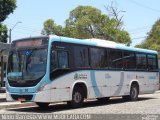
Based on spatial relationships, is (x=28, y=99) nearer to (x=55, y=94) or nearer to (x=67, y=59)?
(x=55, y=94)

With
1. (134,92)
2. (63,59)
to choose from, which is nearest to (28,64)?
(63,59)

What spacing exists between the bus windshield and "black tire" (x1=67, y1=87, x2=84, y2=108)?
2.31 m

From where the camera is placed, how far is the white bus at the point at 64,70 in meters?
17.6

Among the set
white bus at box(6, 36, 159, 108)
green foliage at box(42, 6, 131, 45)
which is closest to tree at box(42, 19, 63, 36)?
green foliage at box(42, 6, 131, 45)

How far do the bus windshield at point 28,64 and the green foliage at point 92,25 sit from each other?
4970 cm

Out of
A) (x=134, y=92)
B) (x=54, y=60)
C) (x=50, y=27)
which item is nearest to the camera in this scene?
(x=54, y=60)

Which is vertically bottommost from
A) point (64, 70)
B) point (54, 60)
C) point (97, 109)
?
point (97, 109)

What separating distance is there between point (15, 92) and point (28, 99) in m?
0.75

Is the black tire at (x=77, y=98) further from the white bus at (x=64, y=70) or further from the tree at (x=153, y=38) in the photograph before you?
the tree at (x=153, y=38)

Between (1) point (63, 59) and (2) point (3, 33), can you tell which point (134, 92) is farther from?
(2) point (3, 33)

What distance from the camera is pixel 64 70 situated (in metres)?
18.5

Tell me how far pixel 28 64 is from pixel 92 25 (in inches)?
2167

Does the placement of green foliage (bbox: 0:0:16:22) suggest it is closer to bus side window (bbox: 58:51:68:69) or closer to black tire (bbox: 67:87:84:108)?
black tire (bbox: 67:87:84:108)

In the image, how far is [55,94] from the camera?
17969 millimetres
